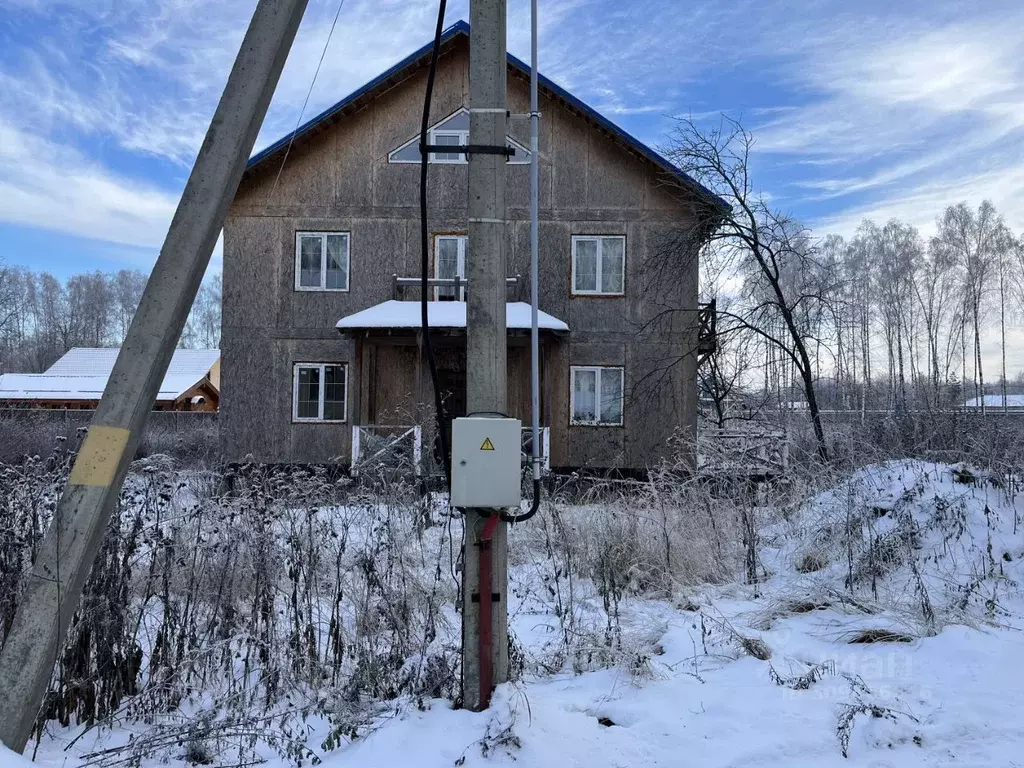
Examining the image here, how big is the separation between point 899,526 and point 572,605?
315 cm

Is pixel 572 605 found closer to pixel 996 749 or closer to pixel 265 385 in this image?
pixel 996 749

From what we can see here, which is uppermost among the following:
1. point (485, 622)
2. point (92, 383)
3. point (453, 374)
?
point (92, 383)

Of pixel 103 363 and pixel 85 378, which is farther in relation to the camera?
pixel 103 363

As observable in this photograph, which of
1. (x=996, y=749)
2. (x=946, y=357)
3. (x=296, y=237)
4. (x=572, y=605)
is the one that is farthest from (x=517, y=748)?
(x=946, y=357)

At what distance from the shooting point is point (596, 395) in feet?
52.0

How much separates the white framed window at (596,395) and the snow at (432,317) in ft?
4.17

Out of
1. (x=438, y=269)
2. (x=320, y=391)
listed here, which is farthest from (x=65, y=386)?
(x=438, y=269)

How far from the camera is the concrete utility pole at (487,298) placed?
12.0 feet

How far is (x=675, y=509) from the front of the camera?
765 centimetres

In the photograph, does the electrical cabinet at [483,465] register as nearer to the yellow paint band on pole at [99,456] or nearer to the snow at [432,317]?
the yellow paint band on pole at [99,456]

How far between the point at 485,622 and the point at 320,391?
42.0ft

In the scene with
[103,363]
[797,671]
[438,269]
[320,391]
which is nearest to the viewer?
[797,671]

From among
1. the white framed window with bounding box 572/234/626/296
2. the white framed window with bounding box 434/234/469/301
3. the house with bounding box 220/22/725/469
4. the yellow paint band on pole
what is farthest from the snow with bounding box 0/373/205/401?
the yellow paint band on pole

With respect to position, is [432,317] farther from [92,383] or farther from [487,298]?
[92,383]
